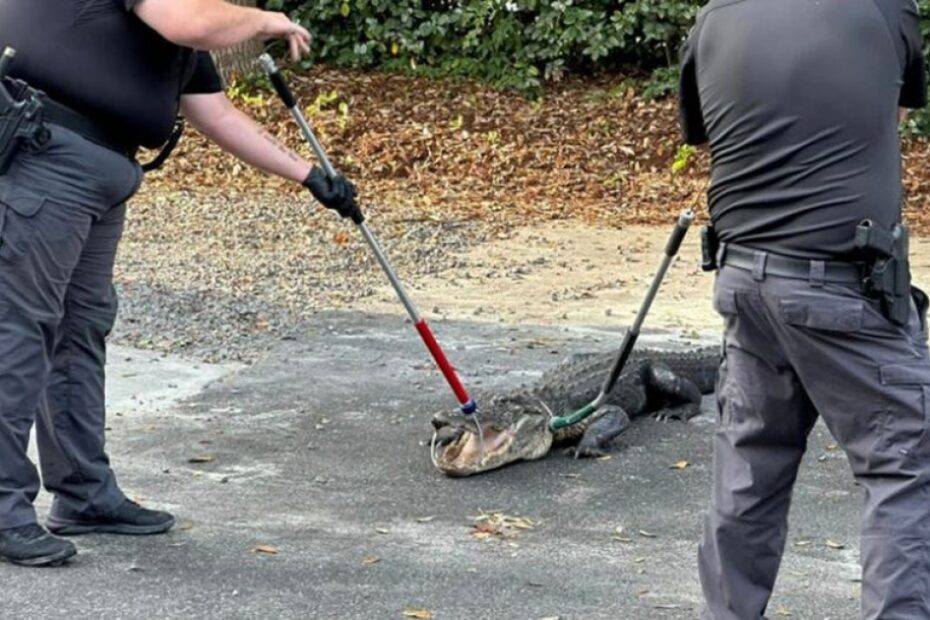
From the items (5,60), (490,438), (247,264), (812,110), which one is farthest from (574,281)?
(812,110)

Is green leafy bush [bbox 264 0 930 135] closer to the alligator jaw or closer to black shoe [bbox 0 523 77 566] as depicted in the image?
the alligator jaw

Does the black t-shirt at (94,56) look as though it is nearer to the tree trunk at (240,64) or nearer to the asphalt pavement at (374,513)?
the asphalt pavement at (374,513)

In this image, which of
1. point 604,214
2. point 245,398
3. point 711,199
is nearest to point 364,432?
point 245,398

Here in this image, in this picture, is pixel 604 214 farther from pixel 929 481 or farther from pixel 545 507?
pixel 929 481

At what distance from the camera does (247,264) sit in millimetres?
10422

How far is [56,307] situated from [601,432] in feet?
7.95

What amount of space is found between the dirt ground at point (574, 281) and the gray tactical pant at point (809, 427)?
14.5 feet

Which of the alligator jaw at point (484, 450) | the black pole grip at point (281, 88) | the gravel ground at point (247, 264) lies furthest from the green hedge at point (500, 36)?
the black pole grip at point (281, 88)

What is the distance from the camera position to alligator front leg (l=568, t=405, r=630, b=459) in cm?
661

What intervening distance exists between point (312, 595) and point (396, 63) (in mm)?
11900

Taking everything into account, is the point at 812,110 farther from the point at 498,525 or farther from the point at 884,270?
the point at 498,525

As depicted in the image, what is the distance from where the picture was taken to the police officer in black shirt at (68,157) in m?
4.96

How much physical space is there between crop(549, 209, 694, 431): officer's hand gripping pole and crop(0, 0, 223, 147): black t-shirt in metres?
1.60

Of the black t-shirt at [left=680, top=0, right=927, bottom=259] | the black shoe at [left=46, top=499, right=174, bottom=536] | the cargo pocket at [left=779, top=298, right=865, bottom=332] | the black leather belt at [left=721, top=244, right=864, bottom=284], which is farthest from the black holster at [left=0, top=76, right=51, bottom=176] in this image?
the cargo pocket at [left=779, top=298, right=865, bottom=332]
